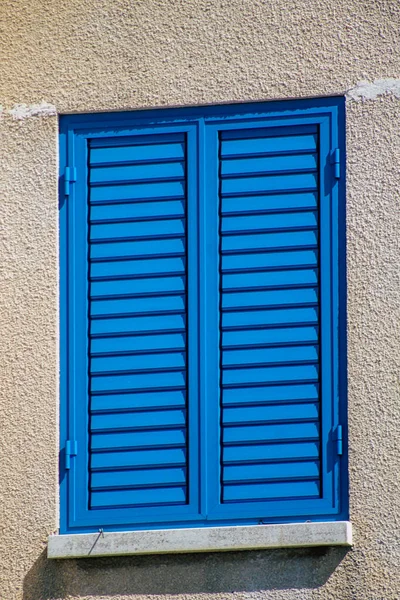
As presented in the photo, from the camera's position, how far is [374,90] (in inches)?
294

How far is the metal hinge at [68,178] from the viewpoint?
755 cm

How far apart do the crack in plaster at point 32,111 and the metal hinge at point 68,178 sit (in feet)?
0.98

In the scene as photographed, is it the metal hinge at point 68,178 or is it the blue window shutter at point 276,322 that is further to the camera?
the metal hinge at point 68,178

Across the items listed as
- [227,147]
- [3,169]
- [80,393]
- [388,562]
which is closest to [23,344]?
[80,393]

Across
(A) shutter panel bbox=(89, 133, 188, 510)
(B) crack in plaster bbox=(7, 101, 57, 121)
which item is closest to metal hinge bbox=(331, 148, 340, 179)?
(A) shutter panel bbox=(89, 133, 188, 510)

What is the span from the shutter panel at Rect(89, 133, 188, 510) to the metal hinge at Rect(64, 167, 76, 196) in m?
0.09

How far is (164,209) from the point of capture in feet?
24.6

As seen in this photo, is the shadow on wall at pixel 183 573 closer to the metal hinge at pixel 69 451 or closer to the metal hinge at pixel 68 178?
the metal hinge at pixel 69 451

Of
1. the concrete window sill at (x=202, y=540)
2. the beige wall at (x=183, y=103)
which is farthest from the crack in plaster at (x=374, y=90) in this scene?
the concrete window sill at (x=202, y=540)

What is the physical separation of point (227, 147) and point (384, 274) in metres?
1.01

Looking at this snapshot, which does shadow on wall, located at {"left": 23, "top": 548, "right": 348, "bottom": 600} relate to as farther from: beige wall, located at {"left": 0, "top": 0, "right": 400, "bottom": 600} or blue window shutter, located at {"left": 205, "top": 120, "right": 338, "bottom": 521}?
blue window shutter, located at {"left": 205, "top": 120, "right": 338, "bottom": 521}

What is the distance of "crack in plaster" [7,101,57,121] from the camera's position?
761 centimetres

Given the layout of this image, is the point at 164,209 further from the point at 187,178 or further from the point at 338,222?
the point at 338,222

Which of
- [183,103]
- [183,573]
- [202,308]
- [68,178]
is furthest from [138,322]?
[183,573]
